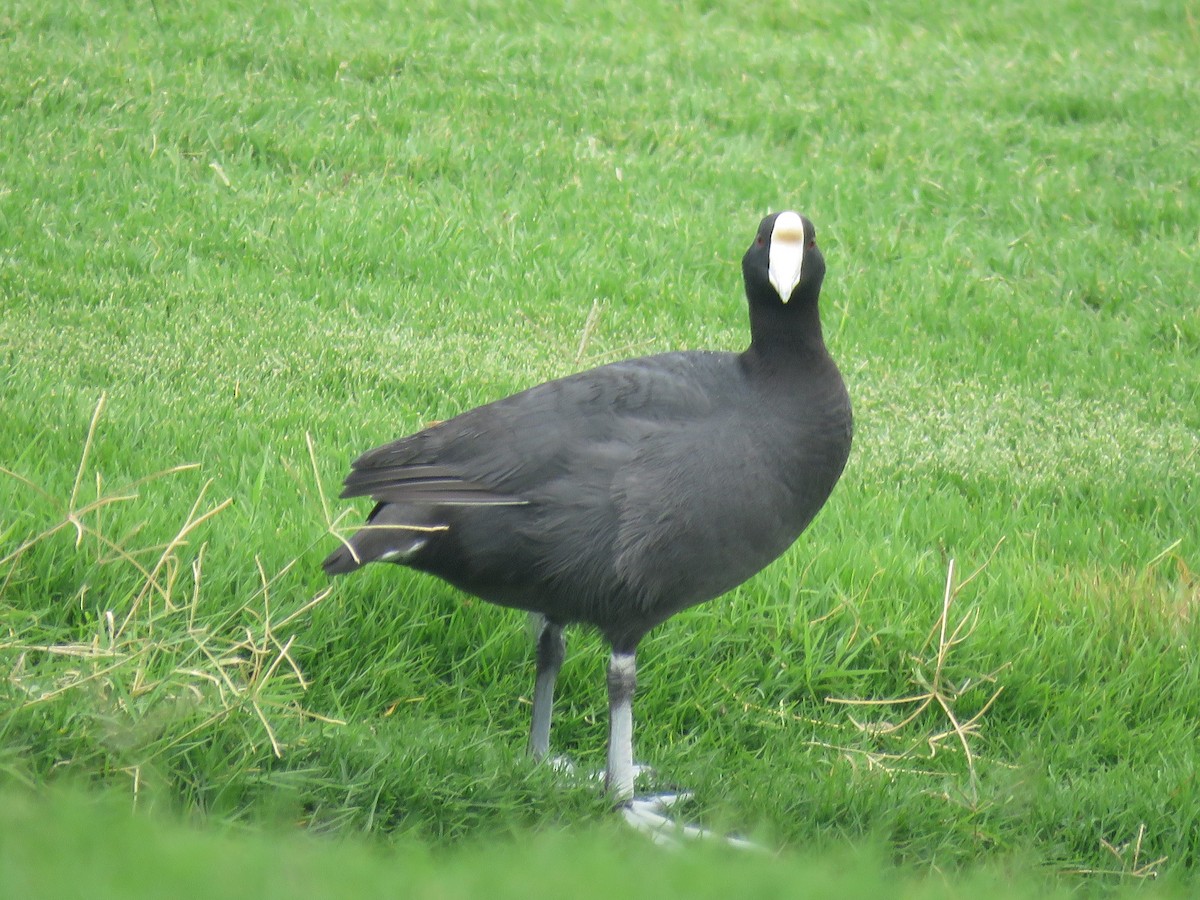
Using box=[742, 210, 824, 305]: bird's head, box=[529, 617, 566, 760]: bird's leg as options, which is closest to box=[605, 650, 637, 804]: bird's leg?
box=[529, 617, 566, 760]: bird's leg

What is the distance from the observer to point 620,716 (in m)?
3.55

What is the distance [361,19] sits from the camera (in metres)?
8.66

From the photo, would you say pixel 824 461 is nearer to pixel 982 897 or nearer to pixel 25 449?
pixel 982 897

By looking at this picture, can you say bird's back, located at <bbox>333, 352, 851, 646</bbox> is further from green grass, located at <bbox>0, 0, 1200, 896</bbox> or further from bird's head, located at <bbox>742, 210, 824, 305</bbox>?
green grass, located at <bbox>0, 0, 1200, 896</bbox>

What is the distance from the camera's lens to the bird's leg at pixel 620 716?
3498 millimetres

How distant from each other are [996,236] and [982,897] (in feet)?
19.1

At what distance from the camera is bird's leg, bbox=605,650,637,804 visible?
3.50 m

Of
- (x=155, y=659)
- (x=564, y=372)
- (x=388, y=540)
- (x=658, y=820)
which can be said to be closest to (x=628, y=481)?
(x=388, y=540)

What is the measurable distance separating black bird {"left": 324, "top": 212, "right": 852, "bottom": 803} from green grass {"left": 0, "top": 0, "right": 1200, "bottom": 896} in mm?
429

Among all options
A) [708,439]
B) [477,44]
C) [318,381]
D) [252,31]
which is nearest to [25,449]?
[318,381]

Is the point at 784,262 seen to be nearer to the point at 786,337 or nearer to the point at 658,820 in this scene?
the point at 786,337

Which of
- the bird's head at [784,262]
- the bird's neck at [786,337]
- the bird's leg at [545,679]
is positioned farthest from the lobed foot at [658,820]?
the bird's head at [784,262]

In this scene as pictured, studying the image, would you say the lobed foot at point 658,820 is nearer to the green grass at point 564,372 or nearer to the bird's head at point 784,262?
the green grass at point 564,372

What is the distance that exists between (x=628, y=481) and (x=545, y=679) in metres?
0.73
